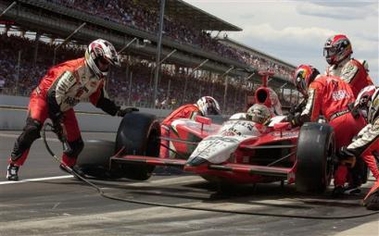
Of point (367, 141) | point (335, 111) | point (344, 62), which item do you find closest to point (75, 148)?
point (335, 111)

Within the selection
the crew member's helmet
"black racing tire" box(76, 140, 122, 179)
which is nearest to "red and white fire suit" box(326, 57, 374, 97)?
the crew member's helmet

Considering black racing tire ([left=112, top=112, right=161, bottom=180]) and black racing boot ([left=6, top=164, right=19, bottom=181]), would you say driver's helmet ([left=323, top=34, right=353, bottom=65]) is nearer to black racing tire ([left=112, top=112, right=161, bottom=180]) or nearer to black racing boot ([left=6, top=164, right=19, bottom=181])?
black racing tire ([left=112, top=112, right=161, bottom=180])

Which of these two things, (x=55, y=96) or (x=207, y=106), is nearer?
(x=55, y=96)

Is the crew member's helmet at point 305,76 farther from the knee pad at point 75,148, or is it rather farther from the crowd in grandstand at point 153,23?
the crowd in grandstand at point 153,23

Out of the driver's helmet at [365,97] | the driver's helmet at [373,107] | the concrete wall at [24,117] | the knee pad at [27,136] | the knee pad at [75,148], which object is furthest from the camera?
→ the concrete wall at [24,117]

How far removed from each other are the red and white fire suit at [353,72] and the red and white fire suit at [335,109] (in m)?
0.89

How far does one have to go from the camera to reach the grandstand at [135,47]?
27922mm

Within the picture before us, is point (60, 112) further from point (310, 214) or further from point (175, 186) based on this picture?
point (310, 214)

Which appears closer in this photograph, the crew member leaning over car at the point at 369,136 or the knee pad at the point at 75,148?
the crew member leaning over car at the point at 369,136

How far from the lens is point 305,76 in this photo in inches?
364

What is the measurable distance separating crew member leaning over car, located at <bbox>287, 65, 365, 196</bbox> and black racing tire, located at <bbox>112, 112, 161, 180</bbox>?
2101 mm

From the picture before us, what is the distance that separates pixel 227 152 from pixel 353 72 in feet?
10.7

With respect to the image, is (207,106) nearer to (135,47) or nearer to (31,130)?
(31,130)

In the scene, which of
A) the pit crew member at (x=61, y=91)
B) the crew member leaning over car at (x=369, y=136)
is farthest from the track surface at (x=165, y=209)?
the crew member leaning over car at (x=369, y=136)
